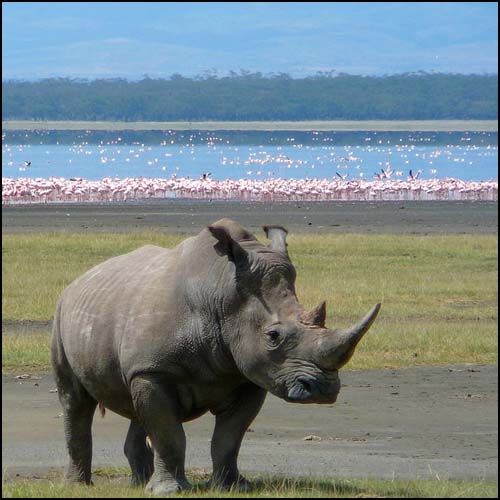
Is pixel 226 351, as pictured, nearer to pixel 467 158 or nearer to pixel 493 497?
pixel 493 497

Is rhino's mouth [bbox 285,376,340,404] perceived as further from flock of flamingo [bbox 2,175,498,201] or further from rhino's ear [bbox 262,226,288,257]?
flock of flamingo [bbox 2,175,498,201]

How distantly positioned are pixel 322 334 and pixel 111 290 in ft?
5.77

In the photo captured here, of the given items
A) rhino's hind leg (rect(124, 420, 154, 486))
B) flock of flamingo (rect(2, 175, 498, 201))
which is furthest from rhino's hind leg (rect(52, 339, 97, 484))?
flock of flamingo (rect(2, 175, 498, 201))

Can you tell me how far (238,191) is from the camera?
54.0 meters

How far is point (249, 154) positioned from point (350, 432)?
10852 centimetres

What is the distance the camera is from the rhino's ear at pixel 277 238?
948 cm

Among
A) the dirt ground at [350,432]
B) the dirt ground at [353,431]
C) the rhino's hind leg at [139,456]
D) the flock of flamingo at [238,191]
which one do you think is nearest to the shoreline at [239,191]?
the flock of flamingo at [238,191]

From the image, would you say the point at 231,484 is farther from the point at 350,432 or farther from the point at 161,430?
the point at 350,432

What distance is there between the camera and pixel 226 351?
9.28 metres

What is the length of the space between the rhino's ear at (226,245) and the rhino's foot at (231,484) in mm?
1337

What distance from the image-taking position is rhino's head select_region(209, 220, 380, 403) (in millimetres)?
8680

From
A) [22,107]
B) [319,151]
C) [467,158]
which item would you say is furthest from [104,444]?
[22,107]

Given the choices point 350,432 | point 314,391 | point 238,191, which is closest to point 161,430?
point 314,391

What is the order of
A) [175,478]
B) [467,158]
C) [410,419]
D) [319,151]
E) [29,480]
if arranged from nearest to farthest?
[175,478] → [29,480] → [410,419] → [467,158] → [319,151]
